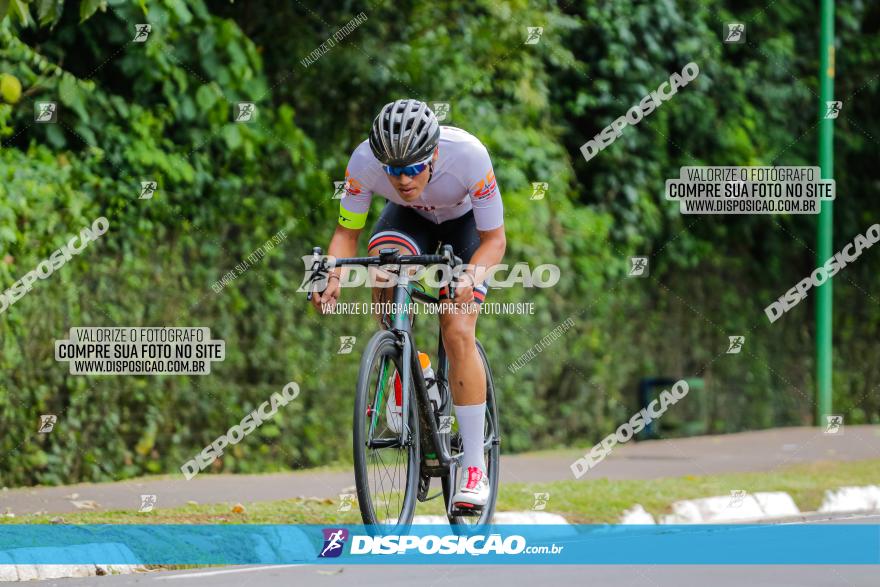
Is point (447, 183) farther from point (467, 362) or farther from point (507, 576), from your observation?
point (507, 576)

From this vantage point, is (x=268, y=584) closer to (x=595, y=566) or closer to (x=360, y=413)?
(x=360, y=413)

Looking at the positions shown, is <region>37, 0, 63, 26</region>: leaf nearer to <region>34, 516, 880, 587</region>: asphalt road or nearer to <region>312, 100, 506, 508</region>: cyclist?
<region>312, 100, 506, 508</region>: cyclist

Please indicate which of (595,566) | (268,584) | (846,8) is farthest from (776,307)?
(268,584)

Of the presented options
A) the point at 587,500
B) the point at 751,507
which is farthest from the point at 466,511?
the point at 751,507

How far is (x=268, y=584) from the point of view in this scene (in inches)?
278

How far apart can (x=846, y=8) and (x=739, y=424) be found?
553 cm

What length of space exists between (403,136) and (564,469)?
6.48 meters

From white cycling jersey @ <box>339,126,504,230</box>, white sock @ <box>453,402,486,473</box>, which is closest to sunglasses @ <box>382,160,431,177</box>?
white cycling jersey @ <box>339,126,504,230</box>

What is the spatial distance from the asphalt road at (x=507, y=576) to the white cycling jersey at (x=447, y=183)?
70.1 inches

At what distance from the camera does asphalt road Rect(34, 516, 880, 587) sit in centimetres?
718

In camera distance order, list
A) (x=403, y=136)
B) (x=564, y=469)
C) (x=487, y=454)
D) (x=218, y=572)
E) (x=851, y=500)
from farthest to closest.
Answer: (x=564, y=469)
(x=851, y=500)
(x=487, y=454)
(x=218, y=572)
(x=403, y=136)

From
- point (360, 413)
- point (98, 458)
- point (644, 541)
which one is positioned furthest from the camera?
point (98, 458)

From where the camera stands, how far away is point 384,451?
24.4ft

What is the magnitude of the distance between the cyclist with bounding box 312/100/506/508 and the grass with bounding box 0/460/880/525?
153 cm
